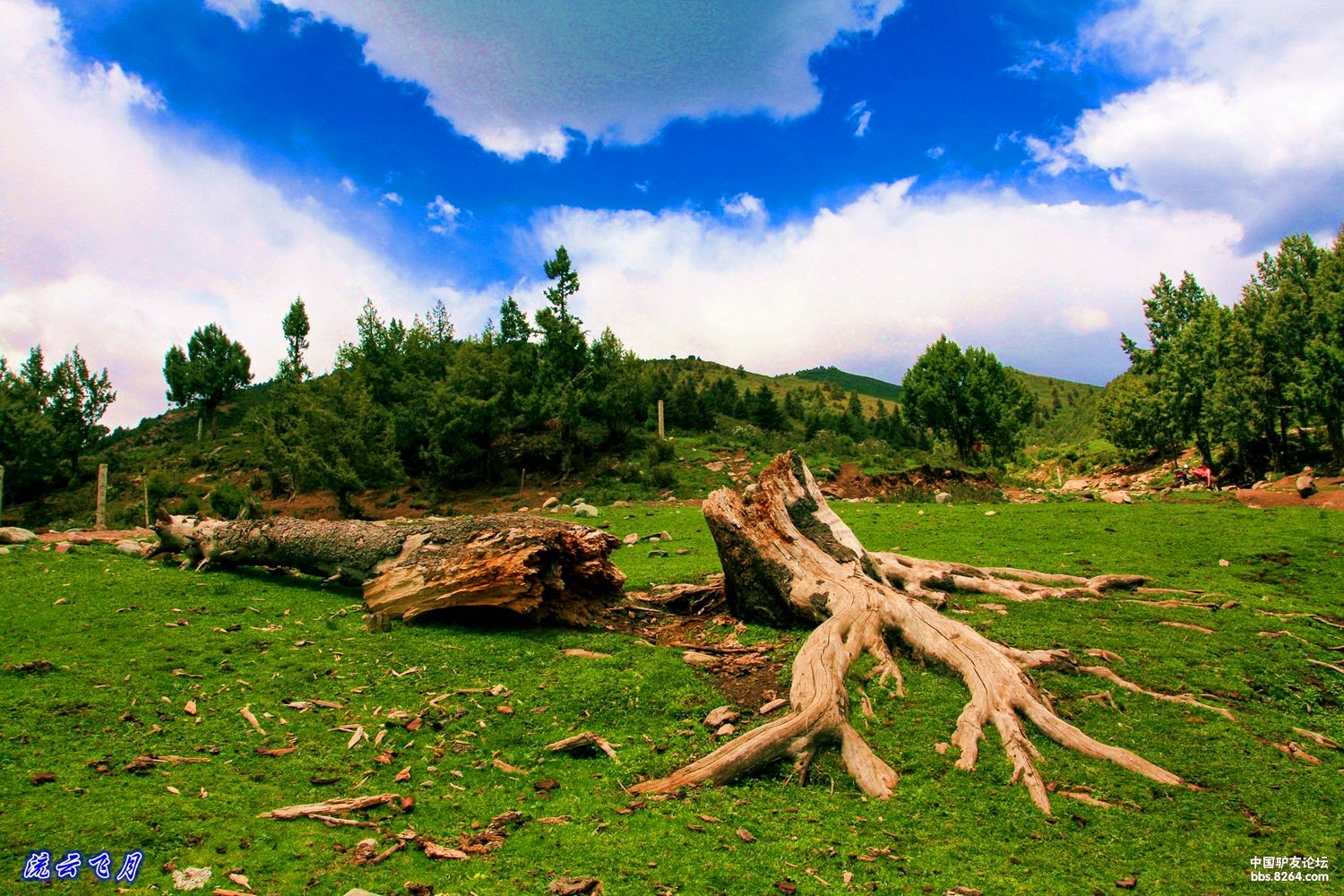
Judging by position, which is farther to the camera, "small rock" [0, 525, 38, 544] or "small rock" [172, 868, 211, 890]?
"small rock" [0, 525, 38, 544]

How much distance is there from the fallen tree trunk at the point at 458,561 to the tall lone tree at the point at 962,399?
40725 millimetres

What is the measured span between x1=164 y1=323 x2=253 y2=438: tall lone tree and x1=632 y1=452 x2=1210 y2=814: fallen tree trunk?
72042 mm

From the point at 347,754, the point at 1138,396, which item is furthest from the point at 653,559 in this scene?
the point at 1138,396

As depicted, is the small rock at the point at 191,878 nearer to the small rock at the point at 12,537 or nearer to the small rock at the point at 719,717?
the small rock at the point at 719,717

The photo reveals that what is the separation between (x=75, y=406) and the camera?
5150 centimetres

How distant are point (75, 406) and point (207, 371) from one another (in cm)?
1346

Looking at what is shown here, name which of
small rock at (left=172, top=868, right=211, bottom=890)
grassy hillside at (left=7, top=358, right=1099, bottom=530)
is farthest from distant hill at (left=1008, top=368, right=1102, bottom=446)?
small rock at (left=172, top=868, right=211, bottom=890)

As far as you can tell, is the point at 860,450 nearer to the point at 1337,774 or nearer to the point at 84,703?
the point at 1337,774

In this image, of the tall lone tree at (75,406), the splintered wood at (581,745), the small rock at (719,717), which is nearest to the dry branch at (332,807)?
the splintered wood at (581,745)

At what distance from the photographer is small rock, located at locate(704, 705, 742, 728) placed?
22.3 ft

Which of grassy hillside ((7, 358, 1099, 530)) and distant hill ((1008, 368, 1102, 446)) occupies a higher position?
distant hill ((1008, 368, 1102, 446))

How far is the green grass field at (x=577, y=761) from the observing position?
450cm

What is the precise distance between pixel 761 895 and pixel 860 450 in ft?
143

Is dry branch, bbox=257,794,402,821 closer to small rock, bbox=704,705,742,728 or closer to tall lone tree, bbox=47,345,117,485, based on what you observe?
small rock, bbox=704,705,742,728
